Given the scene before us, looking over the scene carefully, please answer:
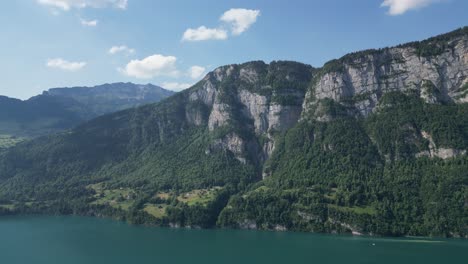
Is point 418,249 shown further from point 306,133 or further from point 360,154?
point 306,133

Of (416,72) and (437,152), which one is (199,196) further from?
(416,72)

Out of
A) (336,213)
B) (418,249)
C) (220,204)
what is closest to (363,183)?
(336,213)

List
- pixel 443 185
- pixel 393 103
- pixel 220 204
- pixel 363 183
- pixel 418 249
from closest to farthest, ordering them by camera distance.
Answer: pixel 418 249 < pixel 443 185 < pixel 363 183 < pixel 220 204 < pixel 393 103

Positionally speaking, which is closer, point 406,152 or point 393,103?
point 406,152

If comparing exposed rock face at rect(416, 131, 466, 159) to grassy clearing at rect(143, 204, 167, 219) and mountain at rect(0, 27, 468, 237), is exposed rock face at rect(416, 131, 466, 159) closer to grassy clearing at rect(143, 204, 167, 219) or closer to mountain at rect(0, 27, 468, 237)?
mountain at rect(0, 27, 468, 237)

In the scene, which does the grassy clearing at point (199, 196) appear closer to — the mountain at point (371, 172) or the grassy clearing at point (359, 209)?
the mountain at point (371, 172)
